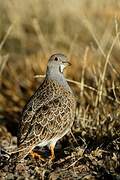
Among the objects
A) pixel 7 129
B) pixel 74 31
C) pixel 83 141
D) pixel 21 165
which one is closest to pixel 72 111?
pixel 83 141

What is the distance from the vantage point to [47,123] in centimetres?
588

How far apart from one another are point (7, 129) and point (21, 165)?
2465 mm

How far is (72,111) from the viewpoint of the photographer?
6133 mm

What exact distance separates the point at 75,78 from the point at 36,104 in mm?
3750

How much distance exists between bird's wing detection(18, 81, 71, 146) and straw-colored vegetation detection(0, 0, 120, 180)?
0.34 m

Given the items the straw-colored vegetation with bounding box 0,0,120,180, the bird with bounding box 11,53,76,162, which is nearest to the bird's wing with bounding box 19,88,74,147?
the bird with bounding box 11,53,76,162

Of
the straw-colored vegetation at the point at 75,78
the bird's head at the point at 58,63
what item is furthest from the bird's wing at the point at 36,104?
the straw-colored vegetation at the point at 75,78

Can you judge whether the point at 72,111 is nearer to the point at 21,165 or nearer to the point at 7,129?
the point at 21,165

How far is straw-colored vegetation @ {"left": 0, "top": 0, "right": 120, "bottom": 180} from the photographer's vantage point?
227 inches

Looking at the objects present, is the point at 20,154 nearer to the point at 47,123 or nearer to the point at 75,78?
the point at 47,123

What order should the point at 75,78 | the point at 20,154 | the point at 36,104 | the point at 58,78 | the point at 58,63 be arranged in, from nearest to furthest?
the point at 20,154, the point at 36,104, the point at 58,78, the point at 58,63, the point at 75,78

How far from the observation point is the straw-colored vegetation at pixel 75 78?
5766 millimetres

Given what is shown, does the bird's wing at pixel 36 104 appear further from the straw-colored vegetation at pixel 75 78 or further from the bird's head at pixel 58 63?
the straw-colored vegetation at pixel 75 78

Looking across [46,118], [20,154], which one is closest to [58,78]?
[46,118]
